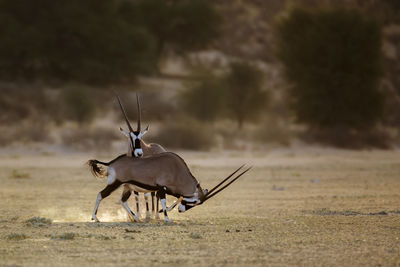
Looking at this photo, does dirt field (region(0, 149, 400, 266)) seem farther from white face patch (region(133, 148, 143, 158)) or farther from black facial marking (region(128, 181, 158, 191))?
white face patch (region(133, 148, 143, 158))

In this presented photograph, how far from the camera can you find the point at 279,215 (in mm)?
13617

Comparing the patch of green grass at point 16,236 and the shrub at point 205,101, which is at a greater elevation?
the shrub at point 205,101

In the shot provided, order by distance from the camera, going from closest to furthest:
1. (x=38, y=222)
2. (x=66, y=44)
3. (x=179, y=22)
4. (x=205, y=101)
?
(x=38, y=222), (x=205, y=101), (x=66, y=44), (x=179, y=22)

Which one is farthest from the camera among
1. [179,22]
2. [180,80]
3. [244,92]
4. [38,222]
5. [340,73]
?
[179,22]

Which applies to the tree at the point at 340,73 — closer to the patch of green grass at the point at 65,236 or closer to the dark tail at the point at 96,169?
the dark tail at the point at 96,169

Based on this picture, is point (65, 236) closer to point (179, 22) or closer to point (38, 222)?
point (38, 222)

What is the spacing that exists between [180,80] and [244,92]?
30.4 ft

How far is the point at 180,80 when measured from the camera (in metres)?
52.9

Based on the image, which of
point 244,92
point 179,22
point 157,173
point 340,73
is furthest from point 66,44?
point 157,173

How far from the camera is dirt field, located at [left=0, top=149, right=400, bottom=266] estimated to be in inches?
358

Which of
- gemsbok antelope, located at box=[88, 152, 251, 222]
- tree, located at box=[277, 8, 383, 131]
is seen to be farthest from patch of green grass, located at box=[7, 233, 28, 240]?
tree, located at box=[277, 8, 383, 131]

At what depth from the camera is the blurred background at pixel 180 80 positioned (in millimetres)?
36938

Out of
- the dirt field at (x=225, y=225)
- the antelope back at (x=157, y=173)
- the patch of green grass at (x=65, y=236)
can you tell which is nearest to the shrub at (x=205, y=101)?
the dirt field at (x=225, y=225)

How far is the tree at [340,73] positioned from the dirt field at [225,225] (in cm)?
1569
